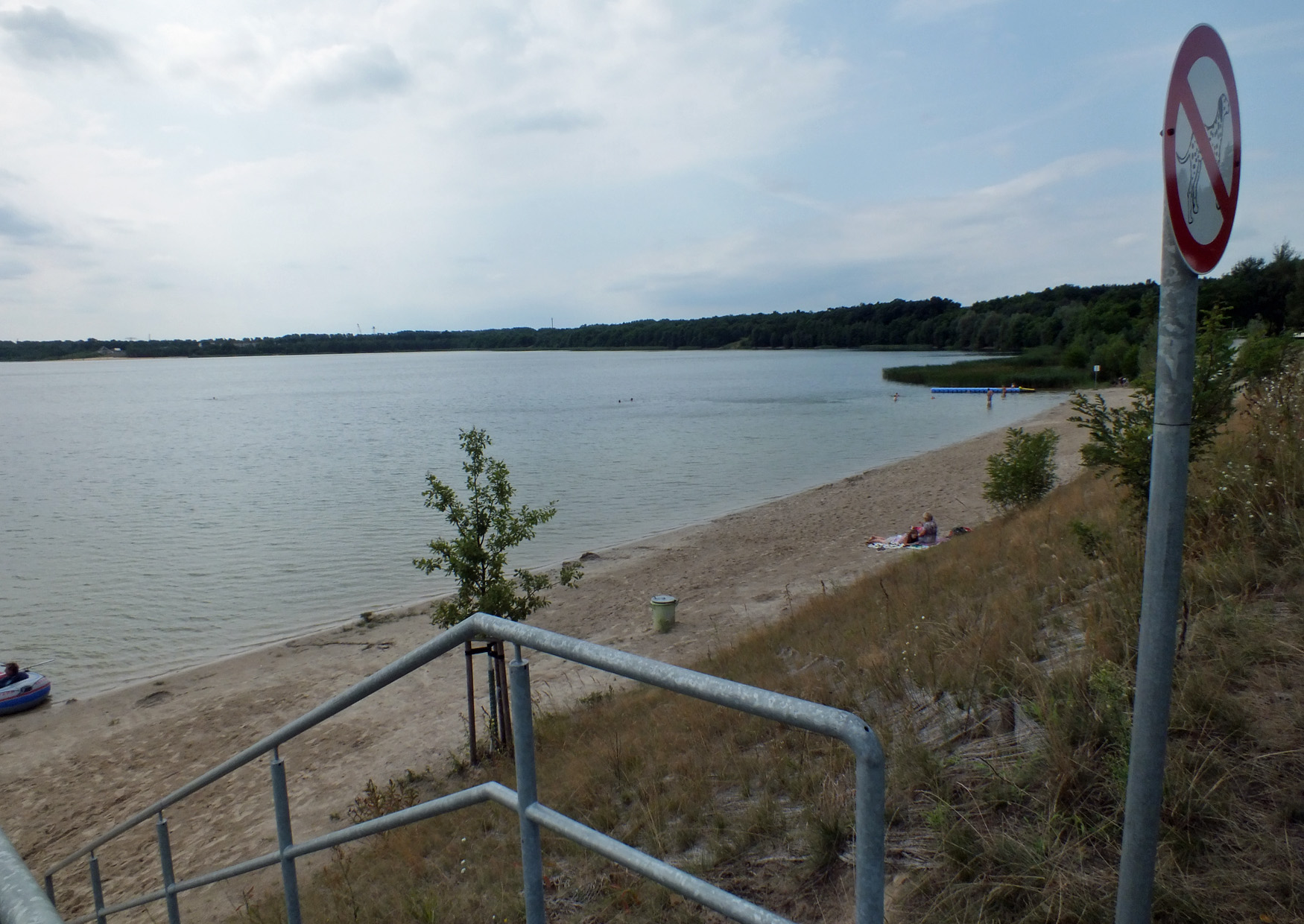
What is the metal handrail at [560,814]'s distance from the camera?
1346 millimetres

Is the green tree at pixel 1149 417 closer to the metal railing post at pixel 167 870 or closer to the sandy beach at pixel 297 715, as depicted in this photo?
the sandy beach at pixel 297 715

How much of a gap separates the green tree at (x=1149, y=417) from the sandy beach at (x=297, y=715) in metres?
5.45

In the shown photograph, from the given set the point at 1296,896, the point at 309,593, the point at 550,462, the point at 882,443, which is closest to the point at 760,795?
the point at 1296,896

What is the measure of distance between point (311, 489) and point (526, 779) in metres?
34.8

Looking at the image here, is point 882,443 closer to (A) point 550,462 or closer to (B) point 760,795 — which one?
(A) point 550,462

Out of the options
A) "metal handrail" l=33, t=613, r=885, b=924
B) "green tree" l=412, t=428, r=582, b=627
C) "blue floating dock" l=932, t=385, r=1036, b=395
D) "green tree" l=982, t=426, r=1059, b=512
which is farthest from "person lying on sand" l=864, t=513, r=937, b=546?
"blue floating dock" l=932, t=385, r=1036, b=395

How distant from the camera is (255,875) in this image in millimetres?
7910

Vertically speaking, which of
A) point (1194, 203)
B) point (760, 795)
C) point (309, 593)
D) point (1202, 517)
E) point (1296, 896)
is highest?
point (1194, 203)

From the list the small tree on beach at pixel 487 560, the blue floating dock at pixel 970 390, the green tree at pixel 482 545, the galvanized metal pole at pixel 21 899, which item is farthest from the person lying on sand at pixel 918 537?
the blue floating dock at pixel 970 390

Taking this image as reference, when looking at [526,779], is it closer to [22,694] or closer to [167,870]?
[167,870]

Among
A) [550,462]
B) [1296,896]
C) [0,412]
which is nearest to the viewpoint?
[1296,896]

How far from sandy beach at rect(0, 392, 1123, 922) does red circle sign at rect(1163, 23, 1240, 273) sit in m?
7.60

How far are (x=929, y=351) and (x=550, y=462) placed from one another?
6165 inches

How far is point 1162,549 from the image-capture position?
6.14 feet
